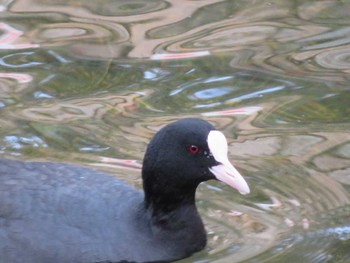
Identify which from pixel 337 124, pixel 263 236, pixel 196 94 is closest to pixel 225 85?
pixel 196 94

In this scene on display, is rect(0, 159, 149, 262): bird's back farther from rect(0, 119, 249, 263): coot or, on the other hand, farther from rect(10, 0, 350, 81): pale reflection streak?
rect(10, 0, 350, 81): pale reflection streak

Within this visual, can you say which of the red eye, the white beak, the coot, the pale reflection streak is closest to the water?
the pale reflection streak

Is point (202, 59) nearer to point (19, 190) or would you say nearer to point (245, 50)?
point (245, 50)

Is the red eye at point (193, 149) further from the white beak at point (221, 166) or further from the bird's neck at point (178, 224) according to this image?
the bird's neck at point (178, 224)

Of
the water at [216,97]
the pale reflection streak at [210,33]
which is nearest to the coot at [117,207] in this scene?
the water at [216,97]

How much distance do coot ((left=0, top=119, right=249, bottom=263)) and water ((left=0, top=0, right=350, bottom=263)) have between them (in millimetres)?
241

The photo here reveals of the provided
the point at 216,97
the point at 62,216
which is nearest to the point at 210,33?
the point at 216,97

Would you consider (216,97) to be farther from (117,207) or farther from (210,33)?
(117,207)

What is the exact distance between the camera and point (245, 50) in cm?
870

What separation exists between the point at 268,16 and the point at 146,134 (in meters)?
2.47

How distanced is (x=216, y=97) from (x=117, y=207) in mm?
2076

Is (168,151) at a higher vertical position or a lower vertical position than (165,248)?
higher

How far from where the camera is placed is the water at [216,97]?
6250 mm

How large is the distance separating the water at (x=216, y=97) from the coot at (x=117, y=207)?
0.79 ft
